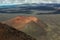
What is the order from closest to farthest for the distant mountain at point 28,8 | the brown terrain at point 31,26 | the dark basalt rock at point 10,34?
1. the dark basalt rock at point 10,34
2. the brown terrain at point 31,26
3. the distant mountain at point 28,8

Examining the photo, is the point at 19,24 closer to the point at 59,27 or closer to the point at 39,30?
the point at 39,30

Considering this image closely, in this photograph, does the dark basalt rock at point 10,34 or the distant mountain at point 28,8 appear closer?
the dark basalt rock at point 10,34

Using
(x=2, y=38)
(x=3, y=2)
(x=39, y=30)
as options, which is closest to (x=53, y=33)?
(x=39, y=30)

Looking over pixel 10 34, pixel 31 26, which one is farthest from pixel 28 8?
pixel 10 34

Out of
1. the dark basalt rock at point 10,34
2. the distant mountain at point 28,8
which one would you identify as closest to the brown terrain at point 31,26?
the dark basalt rock at point 10,34

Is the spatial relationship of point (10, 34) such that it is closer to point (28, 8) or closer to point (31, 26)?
point (31, 26)

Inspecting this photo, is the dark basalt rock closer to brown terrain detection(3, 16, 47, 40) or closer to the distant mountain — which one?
brown terrain detection(3, 16, 47, 40)

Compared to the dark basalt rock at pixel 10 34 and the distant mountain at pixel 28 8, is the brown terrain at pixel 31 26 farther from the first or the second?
the distant mountain at pixel 28 8

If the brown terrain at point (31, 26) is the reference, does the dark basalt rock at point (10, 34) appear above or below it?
above

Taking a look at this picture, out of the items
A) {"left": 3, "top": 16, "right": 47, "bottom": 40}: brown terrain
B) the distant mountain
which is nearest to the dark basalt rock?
{"left": 3, "top": 16, "right": 47, "bottom": 40}: brown terrain

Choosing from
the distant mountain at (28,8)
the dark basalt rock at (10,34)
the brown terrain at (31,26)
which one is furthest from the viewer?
the distant mountain at (28,8)

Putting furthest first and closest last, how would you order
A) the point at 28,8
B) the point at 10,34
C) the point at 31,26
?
1. the point at 28,8
2. the point at 31,26
3. the point at 10,34
